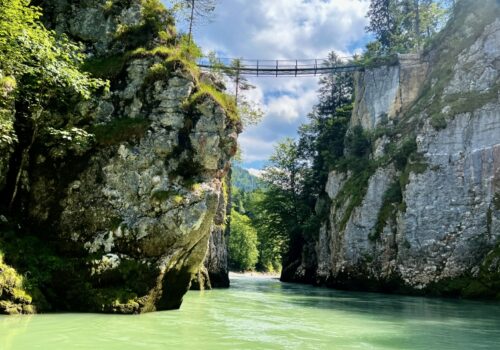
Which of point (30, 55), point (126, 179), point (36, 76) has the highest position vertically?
point (30, 55)

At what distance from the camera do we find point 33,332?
754 cm

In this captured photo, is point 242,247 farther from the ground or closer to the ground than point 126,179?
closer to the ground

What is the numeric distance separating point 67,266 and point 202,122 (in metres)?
5.68

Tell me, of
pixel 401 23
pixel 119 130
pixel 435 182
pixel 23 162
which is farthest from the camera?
pixel 401 23

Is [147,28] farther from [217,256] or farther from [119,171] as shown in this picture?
[217,256]

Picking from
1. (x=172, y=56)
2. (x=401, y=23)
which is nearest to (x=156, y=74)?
(x=172, y=56)

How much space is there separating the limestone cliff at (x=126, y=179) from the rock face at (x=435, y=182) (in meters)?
15.1

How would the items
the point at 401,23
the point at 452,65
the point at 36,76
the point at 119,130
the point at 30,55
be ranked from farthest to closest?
1. the point at 401,23
2. the point at 452,65
3. the point at 119,130
4. the point at 36,76
5. the point at 30,55

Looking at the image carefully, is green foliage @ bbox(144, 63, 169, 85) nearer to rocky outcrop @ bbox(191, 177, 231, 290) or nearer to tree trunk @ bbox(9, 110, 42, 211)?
tree trunk @ bbox(9, 110, 42, 211)

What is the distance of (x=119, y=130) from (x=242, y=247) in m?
62.0

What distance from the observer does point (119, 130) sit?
12680 mm

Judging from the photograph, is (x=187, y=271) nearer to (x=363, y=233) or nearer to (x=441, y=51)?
(x=363, y=233)

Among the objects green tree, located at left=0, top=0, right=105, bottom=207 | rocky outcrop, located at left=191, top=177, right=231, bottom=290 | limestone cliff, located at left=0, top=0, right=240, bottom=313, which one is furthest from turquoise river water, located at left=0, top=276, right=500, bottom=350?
rocky outcrop, located at left=191, top=177, right=231, bottom=290

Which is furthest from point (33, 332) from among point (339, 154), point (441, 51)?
point (339, 154)
